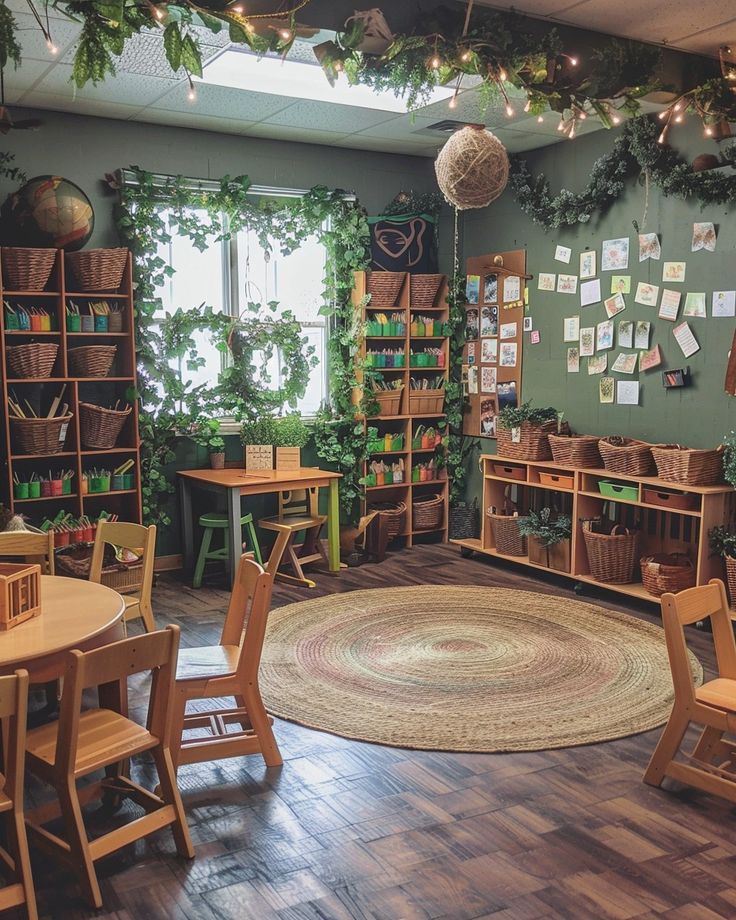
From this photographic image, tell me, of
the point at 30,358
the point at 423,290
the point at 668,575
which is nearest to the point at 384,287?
the point at 423,290

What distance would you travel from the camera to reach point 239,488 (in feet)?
19.1

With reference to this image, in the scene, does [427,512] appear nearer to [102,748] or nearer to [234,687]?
[234,687]

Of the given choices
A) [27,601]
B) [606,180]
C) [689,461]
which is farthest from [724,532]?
[27,601]

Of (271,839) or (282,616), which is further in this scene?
(282,616)

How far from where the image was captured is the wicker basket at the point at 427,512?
728 cm

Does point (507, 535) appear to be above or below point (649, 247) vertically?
below

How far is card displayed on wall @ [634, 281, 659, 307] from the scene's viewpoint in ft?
19.0

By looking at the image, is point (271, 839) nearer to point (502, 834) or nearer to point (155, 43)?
point (502, 834)

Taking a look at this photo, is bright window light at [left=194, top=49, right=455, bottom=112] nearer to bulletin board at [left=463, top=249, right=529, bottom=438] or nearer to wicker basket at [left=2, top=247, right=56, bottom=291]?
wicker basket at [left=2, top=247, right=56, bottom=291]

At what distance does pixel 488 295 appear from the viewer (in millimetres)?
7148

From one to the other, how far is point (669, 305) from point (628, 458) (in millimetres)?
1018

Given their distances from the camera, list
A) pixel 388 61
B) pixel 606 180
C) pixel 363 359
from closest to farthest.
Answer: pixel 388 61
pixel 606 180
pixel 363 359

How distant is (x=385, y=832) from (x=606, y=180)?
4.57 m

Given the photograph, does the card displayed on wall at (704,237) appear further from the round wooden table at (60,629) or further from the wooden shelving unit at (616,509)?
the round wooden table at (60,629)
